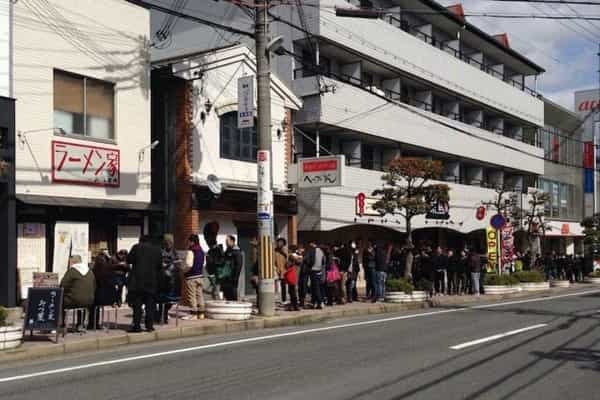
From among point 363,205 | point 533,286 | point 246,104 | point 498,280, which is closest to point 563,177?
point 533,286

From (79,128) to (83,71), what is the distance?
137cm

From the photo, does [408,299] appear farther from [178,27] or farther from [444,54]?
[444,54]

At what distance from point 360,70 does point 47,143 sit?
16.4 meters

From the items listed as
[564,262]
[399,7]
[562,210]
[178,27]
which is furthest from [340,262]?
[562,210]

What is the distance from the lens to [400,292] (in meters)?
20.4

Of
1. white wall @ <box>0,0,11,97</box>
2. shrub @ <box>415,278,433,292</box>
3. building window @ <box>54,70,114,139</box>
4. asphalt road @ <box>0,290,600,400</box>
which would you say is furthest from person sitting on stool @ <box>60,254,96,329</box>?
shrub @ <box>415,278,433,292</box>

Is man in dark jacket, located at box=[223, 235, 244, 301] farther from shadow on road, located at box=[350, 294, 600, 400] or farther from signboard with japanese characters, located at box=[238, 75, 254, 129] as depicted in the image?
shadow on road, located at box=[350, 294, 600, 400]

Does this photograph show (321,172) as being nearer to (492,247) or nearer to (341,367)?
(492,247)

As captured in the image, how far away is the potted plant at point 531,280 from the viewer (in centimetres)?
2808

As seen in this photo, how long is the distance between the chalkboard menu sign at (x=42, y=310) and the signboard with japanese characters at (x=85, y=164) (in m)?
5.45

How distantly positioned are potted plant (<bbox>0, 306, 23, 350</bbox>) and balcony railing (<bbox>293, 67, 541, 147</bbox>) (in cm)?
1447

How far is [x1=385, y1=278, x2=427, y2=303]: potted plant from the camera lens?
20406 millimetres

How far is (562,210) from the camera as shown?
176 feet

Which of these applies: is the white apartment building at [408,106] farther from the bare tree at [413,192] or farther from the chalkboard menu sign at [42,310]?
the chalkboard menu sign at [42,310]
